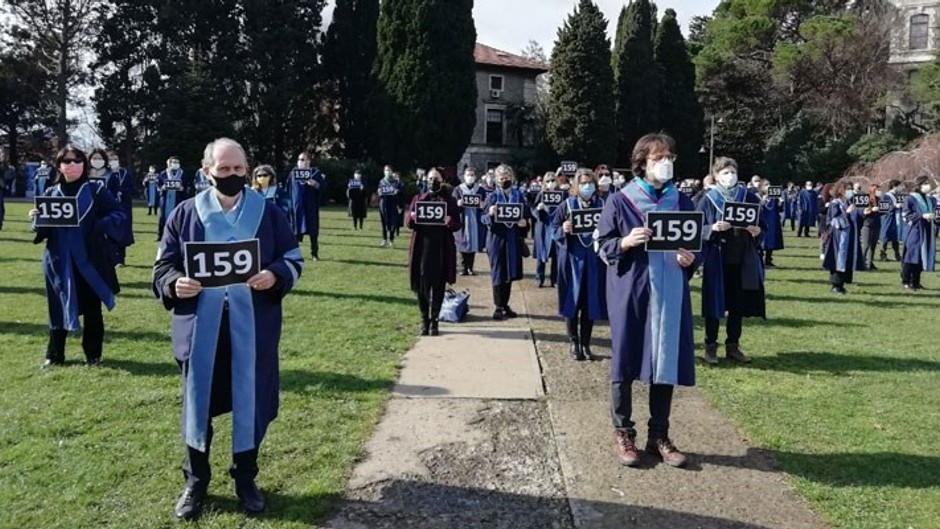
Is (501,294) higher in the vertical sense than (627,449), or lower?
higher

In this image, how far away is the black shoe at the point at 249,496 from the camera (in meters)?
4.21

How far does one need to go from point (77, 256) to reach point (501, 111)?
1957 inches

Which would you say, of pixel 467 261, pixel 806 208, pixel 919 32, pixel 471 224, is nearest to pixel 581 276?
pixel 471 224

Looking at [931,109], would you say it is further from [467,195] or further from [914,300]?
[467,195]

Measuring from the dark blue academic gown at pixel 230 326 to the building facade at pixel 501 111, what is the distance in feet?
162

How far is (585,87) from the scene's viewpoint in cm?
4416

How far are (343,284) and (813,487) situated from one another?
903 cm

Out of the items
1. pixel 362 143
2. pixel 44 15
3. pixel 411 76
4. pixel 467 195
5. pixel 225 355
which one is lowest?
pixel 225 355

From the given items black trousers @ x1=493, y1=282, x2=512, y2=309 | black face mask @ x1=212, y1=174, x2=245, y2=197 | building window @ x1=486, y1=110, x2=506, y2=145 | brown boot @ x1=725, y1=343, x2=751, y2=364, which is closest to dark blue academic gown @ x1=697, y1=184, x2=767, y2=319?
brown boot @ x1=725, y1=343, x2=751, y2=364

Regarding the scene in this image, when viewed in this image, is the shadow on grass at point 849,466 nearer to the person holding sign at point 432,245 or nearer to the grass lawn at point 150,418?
the grass lawn at point 150,418

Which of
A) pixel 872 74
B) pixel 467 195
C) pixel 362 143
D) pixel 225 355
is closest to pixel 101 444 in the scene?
pixel 225 355

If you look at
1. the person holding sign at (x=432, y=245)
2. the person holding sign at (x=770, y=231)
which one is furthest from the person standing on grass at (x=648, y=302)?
the person holding sign at (x=770, y=231)

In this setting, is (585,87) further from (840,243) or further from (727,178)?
(727,178)

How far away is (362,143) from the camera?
146 feet
